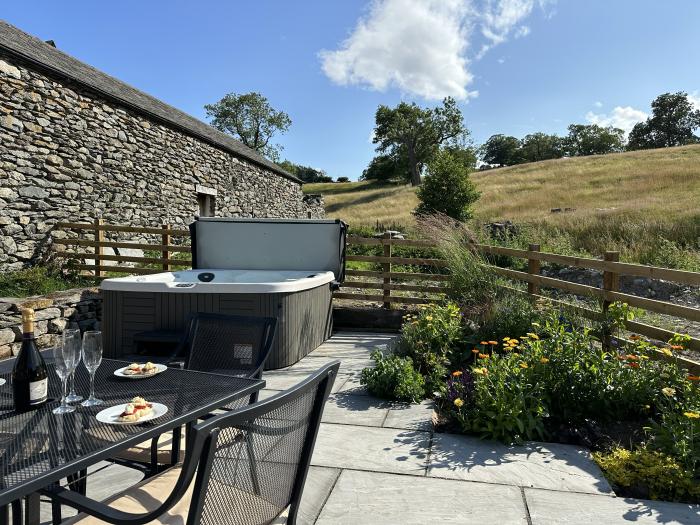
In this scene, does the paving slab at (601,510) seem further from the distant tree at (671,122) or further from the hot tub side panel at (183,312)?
the distant tree at (671,122)

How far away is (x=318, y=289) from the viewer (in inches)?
193

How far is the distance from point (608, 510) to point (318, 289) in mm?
3333

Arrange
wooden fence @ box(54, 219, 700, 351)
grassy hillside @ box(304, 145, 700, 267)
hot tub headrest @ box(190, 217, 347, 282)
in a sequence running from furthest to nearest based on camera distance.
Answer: grassy hillside @ box(304, 145, 700, 267) → hot tub headrest @ box(190, 217, 347, 282) → wooden fence @ box(54, 219, 700, 351)

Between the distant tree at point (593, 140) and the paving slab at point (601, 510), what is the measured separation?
174 ft

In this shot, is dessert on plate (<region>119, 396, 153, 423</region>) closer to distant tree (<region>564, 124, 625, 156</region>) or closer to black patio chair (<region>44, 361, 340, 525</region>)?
black patio chair (<region>44, 361, 340, 525</region>)

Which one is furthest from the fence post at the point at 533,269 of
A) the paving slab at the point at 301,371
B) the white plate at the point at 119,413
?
the white plate at the point at 119,413

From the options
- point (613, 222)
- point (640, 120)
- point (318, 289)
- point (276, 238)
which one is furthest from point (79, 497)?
point (640, 120)

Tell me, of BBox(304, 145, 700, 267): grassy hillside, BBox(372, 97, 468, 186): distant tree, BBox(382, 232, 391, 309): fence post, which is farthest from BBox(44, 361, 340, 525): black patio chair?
BBox(372, 97, 468, 186): distant tree

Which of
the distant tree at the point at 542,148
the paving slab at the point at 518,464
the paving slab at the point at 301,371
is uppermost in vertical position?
the distant tree at the point at 542,148

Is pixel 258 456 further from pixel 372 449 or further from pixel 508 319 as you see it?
pixel 508 319

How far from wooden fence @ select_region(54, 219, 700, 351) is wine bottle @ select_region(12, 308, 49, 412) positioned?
3.23 metres

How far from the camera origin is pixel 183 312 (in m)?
4.32

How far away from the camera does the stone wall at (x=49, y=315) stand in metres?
4.72

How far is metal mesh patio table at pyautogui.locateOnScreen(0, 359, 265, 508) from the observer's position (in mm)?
1108
